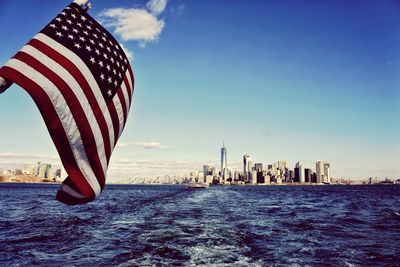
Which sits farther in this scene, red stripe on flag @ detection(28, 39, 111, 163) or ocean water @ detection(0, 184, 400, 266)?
ocean water @ detection(0, 184, 400, 266)

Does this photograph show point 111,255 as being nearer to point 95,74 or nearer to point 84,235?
point 84,235

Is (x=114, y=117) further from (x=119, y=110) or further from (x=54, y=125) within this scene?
(x=54, y=125)

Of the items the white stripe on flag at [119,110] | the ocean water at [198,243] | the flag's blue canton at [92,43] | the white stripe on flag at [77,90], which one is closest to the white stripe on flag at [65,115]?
the white stripe on flag at [77,90]

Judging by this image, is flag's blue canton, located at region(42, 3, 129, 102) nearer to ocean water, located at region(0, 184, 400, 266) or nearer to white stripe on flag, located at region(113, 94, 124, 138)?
white stripe on flag, located at region(113, 94, 124, 138)

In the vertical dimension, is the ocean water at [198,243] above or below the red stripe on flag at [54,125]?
below

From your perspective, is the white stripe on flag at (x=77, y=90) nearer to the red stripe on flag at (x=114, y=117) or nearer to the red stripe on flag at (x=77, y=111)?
the red stripe on flag at (x=77, y=111)

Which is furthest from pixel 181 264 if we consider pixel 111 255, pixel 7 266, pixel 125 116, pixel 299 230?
pixel 299 230

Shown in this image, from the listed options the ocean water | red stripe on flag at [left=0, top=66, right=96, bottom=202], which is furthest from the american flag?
the ocean water

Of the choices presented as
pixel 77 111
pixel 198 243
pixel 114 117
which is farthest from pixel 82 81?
pixel 198 243
